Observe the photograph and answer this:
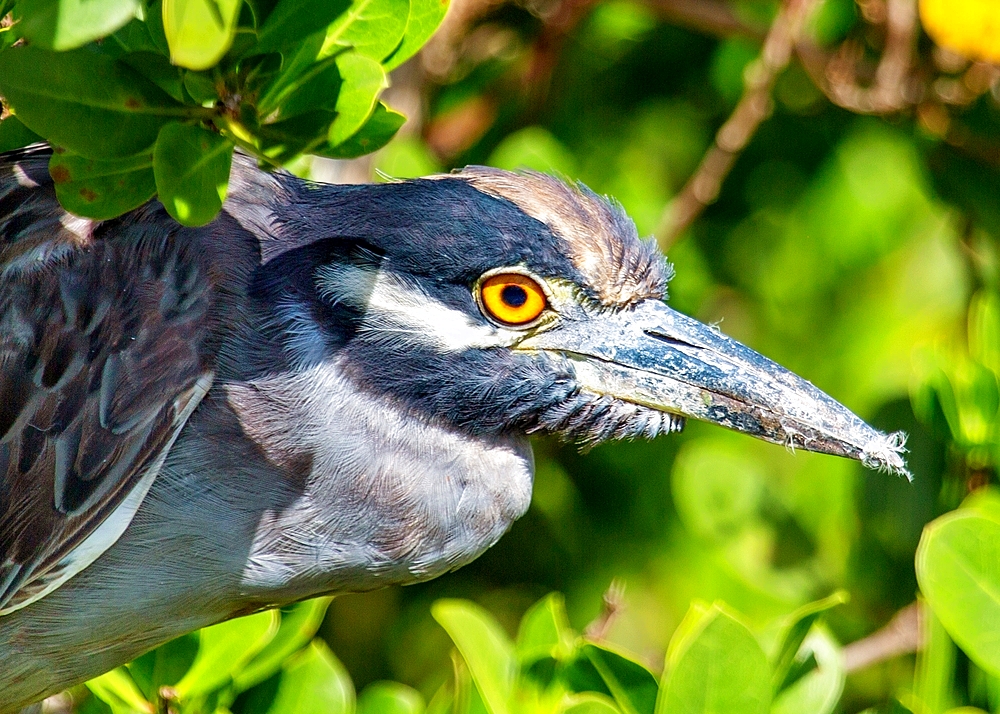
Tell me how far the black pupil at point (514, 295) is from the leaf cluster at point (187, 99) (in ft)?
2.15

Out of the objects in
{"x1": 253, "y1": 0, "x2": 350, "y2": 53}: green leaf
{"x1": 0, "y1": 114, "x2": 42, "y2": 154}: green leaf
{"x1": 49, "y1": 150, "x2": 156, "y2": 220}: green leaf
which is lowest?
{"x1": 0, "y1": 114, "x2": 42, "y2": 154}: green leaf

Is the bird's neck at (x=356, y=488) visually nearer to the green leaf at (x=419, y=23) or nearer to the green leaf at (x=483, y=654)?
the green leaf at (x=483, y=654)

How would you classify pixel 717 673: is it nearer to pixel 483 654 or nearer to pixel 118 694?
pixel 483 654

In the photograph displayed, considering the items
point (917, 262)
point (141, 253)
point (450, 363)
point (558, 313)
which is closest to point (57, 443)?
point (141, 253)

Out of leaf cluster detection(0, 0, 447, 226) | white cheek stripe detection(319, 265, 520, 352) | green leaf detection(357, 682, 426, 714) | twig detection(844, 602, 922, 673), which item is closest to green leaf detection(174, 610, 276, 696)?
green leaf detection(357, 682, 426, 714)

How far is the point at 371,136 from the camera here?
2.15 metres

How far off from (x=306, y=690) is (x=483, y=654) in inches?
15.9

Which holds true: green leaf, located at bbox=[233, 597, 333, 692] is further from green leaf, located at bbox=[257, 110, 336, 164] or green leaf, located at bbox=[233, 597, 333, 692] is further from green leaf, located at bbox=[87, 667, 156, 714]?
green leaf, located at bbox=[257, 110, 336, 164]

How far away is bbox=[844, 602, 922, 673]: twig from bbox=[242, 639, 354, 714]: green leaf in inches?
57.4

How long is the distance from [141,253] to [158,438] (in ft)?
1.38

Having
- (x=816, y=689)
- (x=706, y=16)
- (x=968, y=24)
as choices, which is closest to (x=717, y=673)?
(x=816, y=689)

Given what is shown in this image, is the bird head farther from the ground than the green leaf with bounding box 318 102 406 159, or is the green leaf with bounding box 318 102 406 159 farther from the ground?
the green leaf with bounding box 318 102 406 159

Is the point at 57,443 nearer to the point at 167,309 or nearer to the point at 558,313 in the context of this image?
the point at 167,309

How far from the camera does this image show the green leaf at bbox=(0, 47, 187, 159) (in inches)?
70.2
